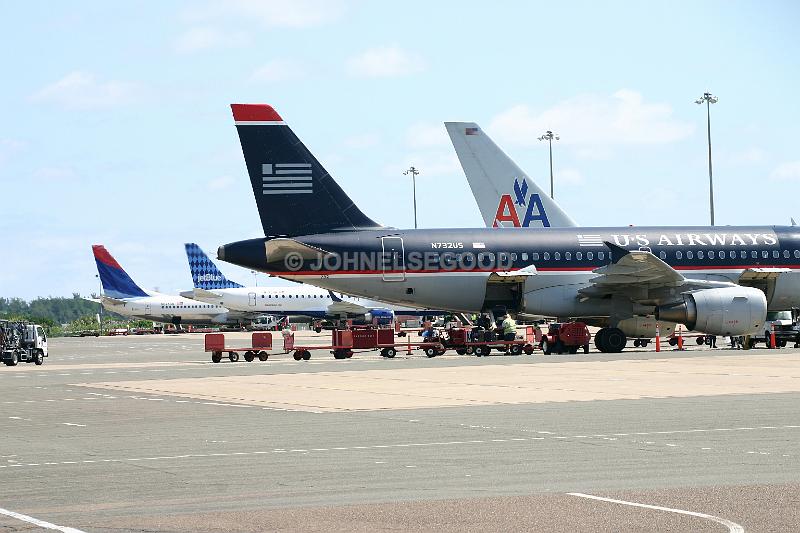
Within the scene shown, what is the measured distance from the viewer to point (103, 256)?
122m

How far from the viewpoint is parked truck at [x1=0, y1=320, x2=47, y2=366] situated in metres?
47.9

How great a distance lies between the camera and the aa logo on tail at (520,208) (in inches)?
2571

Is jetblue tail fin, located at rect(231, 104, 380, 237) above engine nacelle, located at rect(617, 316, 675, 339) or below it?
above

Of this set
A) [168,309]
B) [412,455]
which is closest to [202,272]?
[168,309]

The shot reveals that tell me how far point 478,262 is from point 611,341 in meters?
5.49

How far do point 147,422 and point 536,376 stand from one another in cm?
1273

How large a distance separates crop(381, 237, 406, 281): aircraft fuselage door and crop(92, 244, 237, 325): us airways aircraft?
82.1 meters

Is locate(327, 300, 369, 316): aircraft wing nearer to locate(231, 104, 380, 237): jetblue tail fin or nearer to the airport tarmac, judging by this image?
locate(231, 104, 380, 237): jetblue tail fin

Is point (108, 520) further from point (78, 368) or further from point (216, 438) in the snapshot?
point (78, 368)

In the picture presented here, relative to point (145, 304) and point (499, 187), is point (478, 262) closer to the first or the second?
point (499, 187)

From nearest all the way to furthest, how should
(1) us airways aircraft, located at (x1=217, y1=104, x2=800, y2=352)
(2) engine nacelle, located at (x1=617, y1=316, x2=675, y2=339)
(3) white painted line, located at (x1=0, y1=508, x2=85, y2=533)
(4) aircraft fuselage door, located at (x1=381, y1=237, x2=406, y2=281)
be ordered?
(3) white painted line, located at (x1=0, y1=508, x2=85, y2=533) < (1) us airways aircraft, located at (x1=217, y1=104, x2=800, y2=352) < (4) aircraft fuselage door, located at (x1=381, y1=237, x2=406, y2=281) < (2) engine nacelle, located at (x1=617, y1=316, x2=675, y2=339)

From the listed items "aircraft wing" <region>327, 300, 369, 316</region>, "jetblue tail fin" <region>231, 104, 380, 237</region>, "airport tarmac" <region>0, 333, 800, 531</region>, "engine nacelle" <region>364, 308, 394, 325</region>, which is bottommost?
"airport tarmac" <region>0, 333, 800, 531</region>

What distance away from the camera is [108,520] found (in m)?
10.4

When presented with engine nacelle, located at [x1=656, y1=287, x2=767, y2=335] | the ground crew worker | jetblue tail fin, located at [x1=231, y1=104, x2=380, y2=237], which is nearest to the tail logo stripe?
jetblue tail fin, located at [x1=231, y1=104, x2=380, y2=237]
